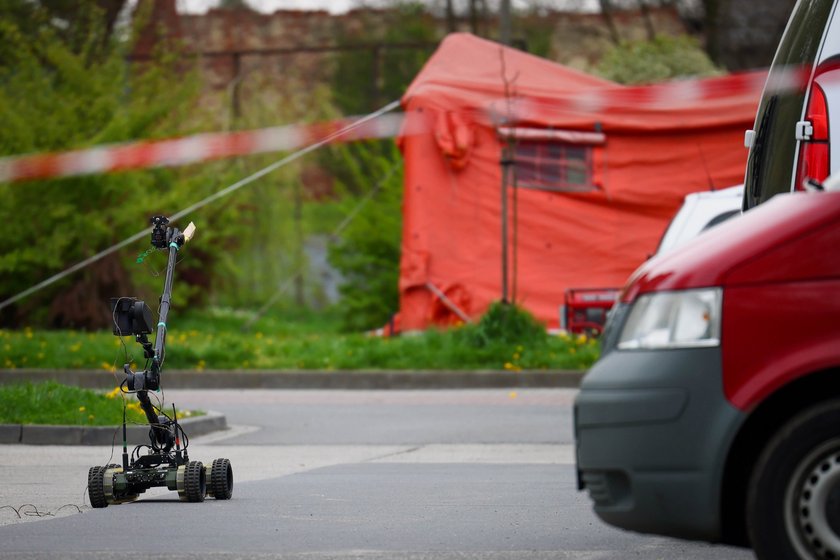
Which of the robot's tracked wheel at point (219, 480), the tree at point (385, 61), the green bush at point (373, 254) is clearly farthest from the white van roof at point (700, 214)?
the tree at point (385, 61)

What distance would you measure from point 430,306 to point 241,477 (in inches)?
421

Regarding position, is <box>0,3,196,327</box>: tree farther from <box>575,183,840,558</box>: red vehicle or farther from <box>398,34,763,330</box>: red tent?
<box>575,183,840,558</box>: red vehicle

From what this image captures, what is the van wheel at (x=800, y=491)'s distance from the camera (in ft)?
14.5

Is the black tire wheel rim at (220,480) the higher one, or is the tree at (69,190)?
the tree at (69,190)

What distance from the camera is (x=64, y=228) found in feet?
67.9

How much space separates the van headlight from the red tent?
14655mm

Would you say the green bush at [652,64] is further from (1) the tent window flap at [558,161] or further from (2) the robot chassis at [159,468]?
(2) the robot chassis at [159,468]

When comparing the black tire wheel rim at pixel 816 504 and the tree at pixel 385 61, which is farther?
the tree at pixel 385 61

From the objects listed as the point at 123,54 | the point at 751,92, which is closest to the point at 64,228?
the point at 123,54

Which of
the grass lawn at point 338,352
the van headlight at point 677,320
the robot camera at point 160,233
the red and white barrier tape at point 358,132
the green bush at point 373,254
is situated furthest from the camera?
the green bush at point 373,254

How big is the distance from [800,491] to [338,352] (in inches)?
534

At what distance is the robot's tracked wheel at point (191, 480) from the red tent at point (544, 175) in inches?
474

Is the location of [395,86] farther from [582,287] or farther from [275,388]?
[275,388]

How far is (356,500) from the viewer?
7.69 metres
